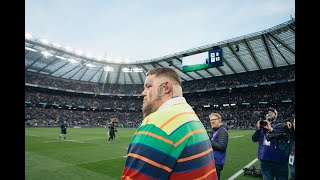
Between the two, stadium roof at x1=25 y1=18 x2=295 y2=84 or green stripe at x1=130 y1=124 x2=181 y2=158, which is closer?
green stripe at x1=130 y1=124 x2=181 y2=158

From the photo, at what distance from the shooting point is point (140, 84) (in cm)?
7694

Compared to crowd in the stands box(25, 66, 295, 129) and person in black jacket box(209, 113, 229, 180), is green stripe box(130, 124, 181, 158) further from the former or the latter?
crowd in the stands box(25, 66, 295, 129)

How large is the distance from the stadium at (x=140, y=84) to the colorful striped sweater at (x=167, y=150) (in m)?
31.8

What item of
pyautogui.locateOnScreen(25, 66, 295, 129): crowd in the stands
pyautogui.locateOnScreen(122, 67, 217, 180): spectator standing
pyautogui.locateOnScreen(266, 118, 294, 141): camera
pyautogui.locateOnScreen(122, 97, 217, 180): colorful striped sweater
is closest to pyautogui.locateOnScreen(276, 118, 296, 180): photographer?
pyautogui.locateOnScreen(266, 118, 294, 141): camera

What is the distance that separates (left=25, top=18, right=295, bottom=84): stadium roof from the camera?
37.7 meters

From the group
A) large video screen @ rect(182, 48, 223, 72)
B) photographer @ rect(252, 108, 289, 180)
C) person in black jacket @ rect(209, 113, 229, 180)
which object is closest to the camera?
person in black jacket @ rect(209, 113, 229, 180)

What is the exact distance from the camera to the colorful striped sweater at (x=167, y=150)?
1569 mm

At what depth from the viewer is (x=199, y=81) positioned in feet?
220

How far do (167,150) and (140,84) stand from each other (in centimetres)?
7567

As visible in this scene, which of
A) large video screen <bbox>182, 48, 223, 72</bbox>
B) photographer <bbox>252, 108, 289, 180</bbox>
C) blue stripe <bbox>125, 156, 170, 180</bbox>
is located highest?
large video screen <bbox>182, 48, 223, 72</bbox>

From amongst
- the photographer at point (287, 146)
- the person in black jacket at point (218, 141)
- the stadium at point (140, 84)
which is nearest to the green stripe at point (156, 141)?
the person in black jacket at point (218, 141)

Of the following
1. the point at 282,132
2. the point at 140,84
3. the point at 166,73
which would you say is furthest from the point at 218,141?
the point at 140,84

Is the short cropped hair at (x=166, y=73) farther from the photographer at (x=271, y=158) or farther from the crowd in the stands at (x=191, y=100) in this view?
the crowd in the stands at (x=191, y=100)
